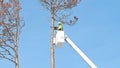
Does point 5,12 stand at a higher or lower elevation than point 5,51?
higher

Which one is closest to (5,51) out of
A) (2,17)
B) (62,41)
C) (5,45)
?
A: (5,45)

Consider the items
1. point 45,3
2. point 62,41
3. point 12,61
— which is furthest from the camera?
point 12,61

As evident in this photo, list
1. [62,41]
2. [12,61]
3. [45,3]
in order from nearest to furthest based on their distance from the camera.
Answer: [62,41] < [45,3] < [12,61]

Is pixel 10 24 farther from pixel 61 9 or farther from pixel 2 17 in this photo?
pixel 61 9

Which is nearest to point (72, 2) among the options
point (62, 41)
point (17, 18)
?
point (17, 18)

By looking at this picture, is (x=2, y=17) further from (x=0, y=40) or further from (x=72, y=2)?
(x=72, y=2)

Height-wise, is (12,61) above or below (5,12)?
below

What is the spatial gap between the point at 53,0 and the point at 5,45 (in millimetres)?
4092

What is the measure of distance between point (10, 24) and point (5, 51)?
53.4 inches

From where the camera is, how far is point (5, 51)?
21.4 meters

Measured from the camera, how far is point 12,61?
21359 millimetres

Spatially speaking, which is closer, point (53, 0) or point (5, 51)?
point (53, 0)

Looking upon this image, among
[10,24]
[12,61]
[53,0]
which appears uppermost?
[53,0]

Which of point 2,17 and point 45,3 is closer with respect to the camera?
point 45,3
